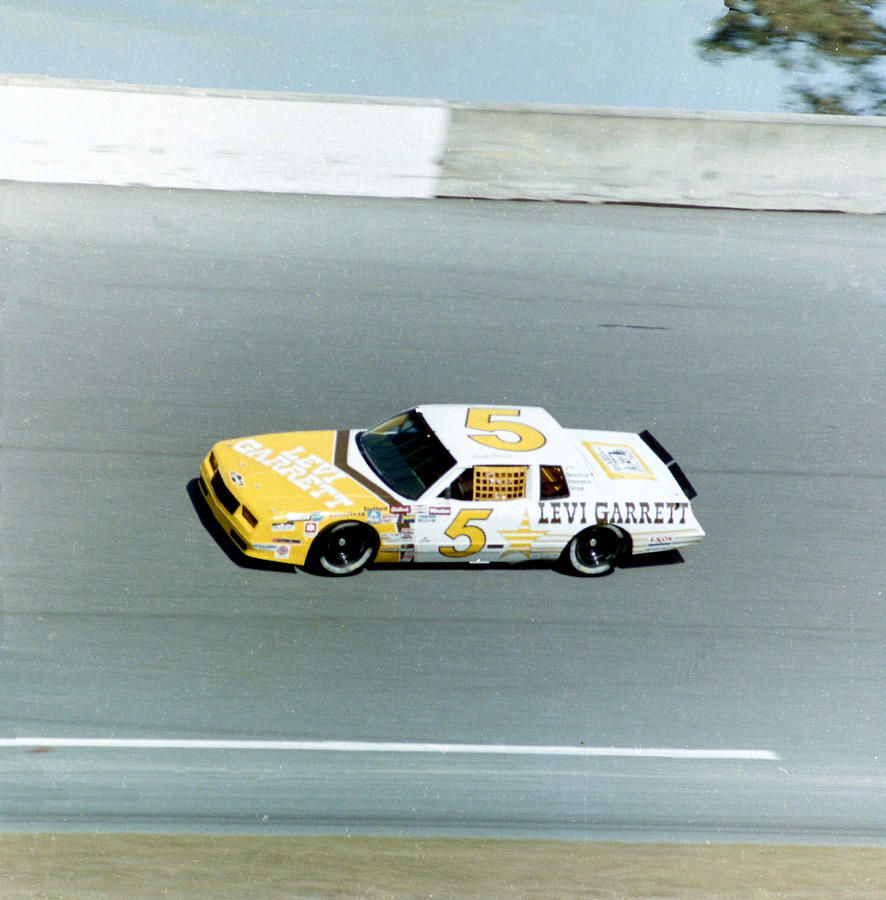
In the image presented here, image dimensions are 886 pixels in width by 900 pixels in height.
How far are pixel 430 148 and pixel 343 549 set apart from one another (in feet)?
20.2

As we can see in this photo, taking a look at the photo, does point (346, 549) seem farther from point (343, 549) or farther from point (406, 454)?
point (406, 454)

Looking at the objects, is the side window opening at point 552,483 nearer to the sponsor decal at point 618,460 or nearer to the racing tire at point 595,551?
the racing tire at point 595,551

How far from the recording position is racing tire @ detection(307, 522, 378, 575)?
26.1 feet

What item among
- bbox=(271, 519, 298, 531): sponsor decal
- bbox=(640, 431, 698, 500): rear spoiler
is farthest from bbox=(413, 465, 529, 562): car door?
bbox=(640, 431, 698, 500): rear spoiler

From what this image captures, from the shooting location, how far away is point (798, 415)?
11297 mm

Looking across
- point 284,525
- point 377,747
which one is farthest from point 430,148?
point 377,747

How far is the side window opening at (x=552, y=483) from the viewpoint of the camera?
8352 mm

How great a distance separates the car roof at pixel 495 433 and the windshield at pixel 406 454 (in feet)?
0.26

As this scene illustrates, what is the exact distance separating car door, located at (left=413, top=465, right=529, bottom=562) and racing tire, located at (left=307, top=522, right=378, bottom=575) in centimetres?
35

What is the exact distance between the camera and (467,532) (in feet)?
26.8

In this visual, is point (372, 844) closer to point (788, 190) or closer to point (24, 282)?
point (24, 282)

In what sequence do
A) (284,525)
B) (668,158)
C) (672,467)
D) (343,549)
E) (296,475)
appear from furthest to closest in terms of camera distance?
(668,158) → (672,467) → (296,475) → (343,549) → (284,525)

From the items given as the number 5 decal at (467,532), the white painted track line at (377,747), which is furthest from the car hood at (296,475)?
the white painted track line at (377,747)

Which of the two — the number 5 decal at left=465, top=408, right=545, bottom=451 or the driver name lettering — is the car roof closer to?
the number 5 decal at left=465, top=408, right=545, bottom=451
